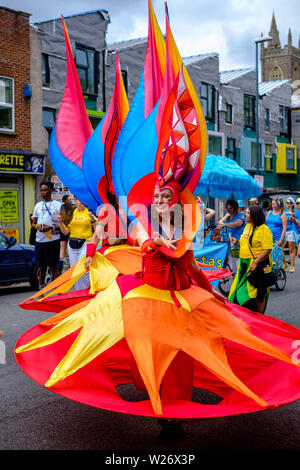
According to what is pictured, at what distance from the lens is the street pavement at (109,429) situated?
12.9ft

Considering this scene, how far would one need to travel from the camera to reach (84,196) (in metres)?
6.42

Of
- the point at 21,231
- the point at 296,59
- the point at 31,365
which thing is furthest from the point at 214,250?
the point at 296,59

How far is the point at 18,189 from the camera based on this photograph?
1961 centimetres

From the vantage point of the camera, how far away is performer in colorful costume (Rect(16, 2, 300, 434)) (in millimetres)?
3688

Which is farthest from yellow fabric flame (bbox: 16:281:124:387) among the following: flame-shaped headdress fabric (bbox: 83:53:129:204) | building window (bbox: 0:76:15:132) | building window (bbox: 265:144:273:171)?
building window (bbox: 265:144:273:171)

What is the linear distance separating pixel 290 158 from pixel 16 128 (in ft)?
94.1

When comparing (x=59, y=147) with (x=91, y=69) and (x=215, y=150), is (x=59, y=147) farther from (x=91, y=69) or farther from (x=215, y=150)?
(x=215, y=150)

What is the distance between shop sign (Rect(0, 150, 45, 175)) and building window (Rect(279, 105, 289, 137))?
89.6 feet

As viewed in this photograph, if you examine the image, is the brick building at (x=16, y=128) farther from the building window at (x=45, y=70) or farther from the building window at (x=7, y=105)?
the building window at (x=45, y=70)

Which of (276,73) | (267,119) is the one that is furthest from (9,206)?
(276,73)

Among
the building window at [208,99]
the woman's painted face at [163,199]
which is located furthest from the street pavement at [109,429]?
the building window at [208,99]

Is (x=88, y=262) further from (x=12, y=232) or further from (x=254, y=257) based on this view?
(x=12, y=232)

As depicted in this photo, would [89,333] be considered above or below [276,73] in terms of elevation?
below

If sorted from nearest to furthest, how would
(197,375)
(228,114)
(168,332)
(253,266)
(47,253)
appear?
(168,332) < (197,375) < (253,266) < (47,253) < (228,114)
